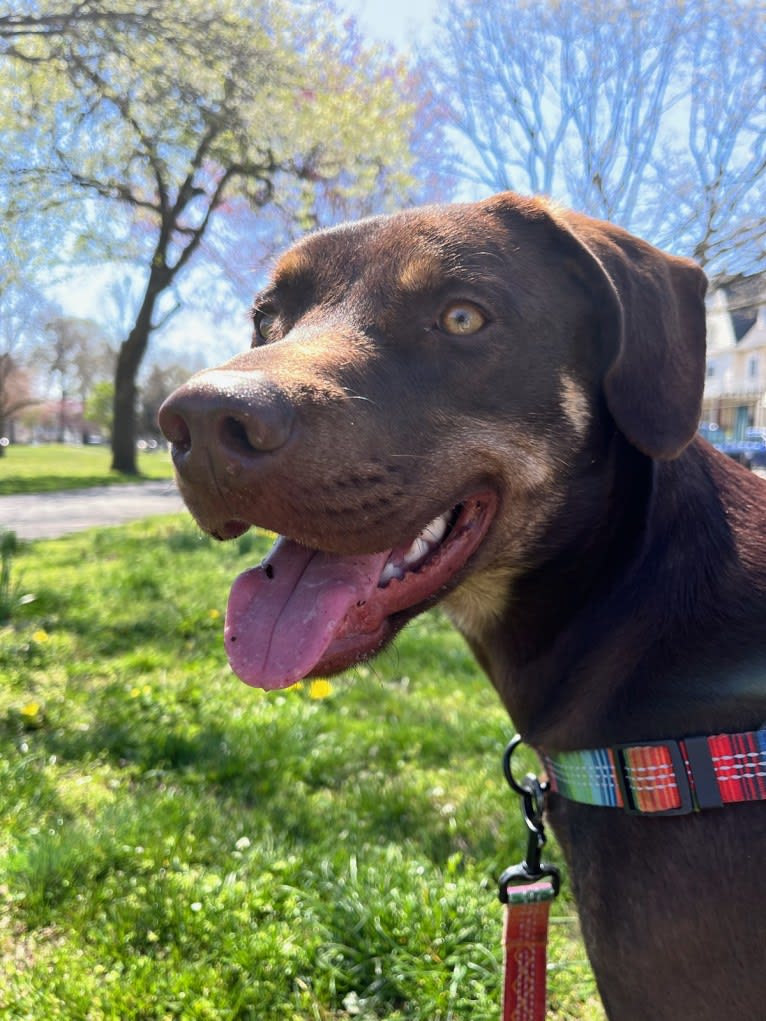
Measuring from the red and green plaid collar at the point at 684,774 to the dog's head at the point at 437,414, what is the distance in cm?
56

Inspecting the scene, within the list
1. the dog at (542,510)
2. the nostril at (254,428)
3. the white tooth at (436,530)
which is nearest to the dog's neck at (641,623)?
the dog at (542,510)

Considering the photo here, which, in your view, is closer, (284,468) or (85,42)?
(284,468)

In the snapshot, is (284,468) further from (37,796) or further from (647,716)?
(37,796)

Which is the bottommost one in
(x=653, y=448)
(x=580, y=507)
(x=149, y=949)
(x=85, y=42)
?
(x=149, y=949)

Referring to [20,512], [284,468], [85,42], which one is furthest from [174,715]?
[20,512]

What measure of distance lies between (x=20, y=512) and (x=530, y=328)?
14479 millimetres

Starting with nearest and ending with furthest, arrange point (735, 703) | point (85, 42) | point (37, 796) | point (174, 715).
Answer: point (735, 703)
point (37, 796)
point (174, 715)
point (85, 42)

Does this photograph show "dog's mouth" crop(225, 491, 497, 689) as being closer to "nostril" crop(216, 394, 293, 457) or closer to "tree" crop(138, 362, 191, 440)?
"nostril" crop(216, 394, 293, 457)

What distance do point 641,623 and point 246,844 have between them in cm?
191

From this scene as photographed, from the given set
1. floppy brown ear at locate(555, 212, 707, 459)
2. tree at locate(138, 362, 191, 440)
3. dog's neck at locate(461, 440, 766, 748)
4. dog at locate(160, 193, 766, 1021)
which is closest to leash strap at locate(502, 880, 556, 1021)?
dog at locate(160, 193, 766, 1021)

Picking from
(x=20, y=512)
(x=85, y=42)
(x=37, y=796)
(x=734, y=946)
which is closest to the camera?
(x=734, y=946)

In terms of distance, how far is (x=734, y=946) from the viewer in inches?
54.1

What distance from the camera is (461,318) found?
6.07ft

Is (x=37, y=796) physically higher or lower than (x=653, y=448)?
lower
